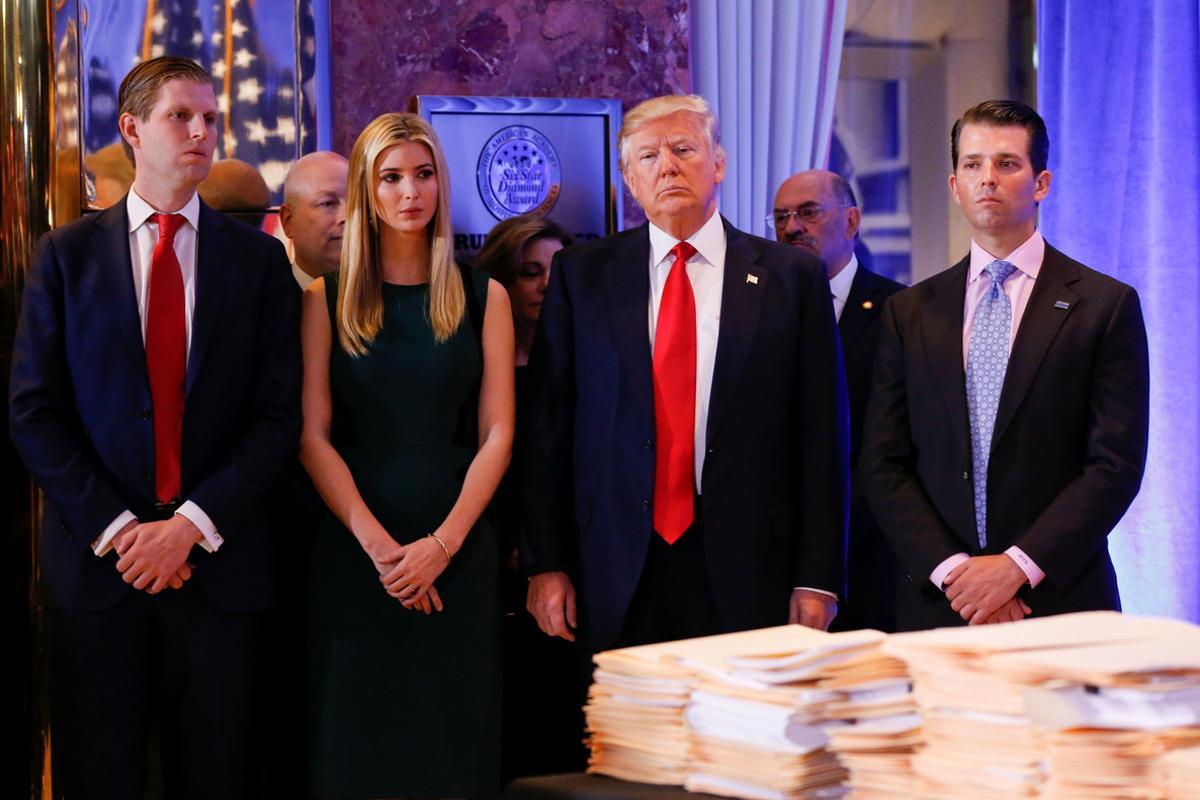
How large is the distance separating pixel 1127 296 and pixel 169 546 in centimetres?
198

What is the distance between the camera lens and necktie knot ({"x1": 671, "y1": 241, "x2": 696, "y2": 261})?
2.99m

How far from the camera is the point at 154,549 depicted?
277cm

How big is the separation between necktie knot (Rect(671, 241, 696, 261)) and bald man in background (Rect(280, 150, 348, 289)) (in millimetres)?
1145

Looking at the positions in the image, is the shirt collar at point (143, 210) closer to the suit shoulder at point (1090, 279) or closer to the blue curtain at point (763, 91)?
the suit shoulder at point (1090, 279)

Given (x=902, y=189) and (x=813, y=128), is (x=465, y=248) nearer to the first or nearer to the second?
(x=813, y=128)

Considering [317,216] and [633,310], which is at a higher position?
[317,216]

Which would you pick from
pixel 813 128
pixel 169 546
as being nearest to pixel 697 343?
pixel 169 546

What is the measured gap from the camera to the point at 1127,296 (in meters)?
2.82

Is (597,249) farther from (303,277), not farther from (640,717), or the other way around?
(640,717)

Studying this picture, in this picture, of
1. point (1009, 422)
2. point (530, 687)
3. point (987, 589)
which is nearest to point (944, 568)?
point (987, 589)

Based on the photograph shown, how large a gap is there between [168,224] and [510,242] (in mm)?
1169

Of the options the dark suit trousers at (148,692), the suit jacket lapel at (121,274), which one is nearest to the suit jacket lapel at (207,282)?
the suit jacket lapel at (121,274)

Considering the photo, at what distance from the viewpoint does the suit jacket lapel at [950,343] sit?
284 cm

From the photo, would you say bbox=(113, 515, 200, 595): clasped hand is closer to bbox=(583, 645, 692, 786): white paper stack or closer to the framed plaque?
bbox=(583, 645, 692, 786): white paper stack
